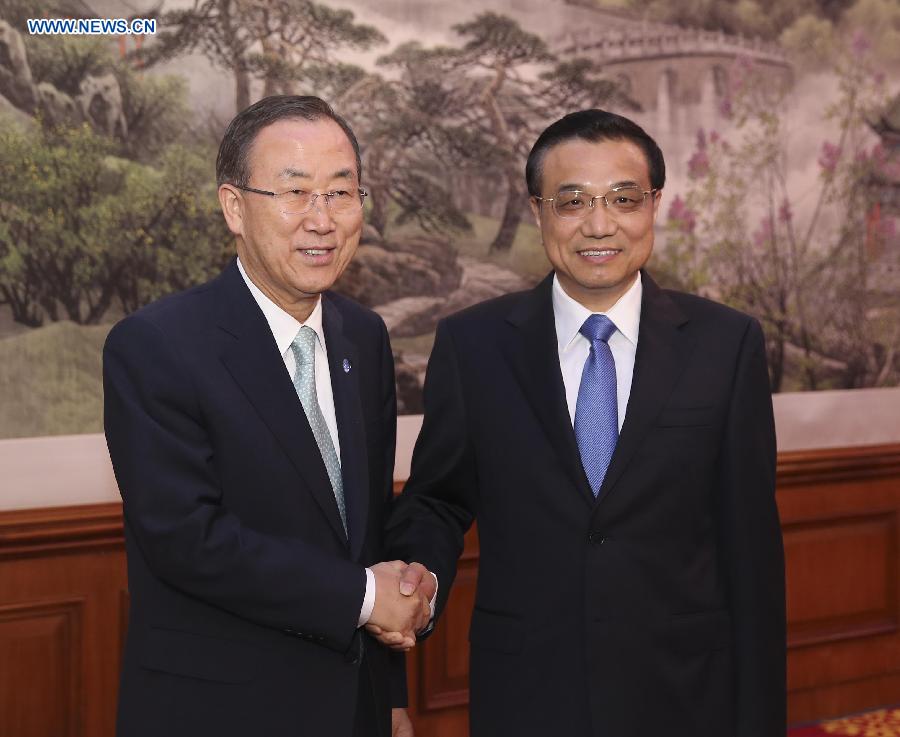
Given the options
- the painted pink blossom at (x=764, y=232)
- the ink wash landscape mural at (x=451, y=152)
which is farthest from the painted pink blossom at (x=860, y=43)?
the painted pink blossom at (x=764, y=232)

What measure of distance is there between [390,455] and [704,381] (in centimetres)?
64

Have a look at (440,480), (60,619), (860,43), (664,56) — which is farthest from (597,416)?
(860,43)

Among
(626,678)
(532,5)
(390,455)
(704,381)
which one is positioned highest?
(532,5)

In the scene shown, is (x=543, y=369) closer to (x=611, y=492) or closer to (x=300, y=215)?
(x=611, y=492)

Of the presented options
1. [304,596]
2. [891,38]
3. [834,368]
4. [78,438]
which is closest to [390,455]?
[304,596]

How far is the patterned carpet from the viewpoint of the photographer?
414 cm

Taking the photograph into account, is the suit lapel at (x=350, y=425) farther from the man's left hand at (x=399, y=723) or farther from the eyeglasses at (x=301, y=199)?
the man's left hand at (x=399, y=723)

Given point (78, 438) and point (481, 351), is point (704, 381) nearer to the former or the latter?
point (481, 351)

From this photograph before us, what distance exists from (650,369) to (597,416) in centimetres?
14

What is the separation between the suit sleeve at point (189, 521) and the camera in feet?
5.81

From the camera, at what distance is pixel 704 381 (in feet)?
6.90

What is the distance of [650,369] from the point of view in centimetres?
208

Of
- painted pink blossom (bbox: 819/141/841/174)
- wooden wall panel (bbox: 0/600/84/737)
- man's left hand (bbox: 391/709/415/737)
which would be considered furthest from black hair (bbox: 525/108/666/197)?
painted pink blossom (bbox: 819/141/841/174)

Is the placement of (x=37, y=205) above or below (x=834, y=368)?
above
